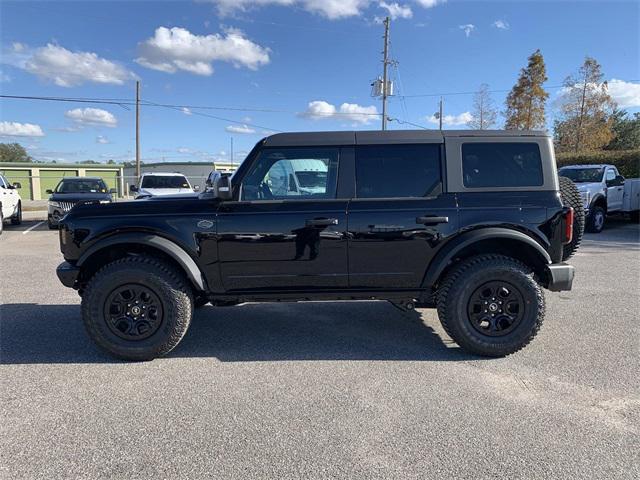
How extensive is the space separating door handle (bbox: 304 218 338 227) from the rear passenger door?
152 mm

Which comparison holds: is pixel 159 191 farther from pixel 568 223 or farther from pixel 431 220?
pixel 568 223

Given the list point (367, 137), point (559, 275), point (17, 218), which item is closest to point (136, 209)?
point (367, 137)

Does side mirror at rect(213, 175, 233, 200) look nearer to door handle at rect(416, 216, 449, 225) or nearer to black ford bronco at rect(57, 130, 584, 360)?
black ford bronco at rect(57, 130, 584, 360)

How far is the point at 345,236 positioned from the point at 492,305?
1438mm

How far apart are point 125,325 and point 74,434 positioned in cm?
121

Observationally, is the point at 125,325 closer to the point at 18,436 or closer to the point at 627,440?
the point at 18,436

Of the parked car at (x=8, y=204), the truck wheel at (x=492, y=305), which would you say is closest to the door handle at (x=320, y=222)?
the truck wheel at (x=492, y=305)

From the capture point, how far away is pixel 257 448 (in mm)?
2625

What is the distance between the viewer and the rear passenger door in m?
3.85

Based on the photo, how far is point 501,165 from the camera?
399cm

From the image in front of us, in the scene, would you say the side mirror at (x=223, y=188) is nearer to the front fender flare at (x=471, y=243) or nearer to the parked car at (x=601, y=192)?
the front fender flare at (x=471, y=243)

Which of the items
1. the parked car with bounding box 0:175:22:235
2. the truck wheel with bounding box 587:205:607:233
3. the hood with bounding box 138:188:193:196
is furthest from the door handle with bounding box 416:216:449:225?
the parked car with bounding box 0:175:22:235

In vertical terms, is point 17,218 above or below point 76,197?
below

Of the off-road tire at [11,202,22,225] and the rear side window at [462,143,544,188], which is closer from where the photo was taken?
the rear side window at [462,143,544,188]
